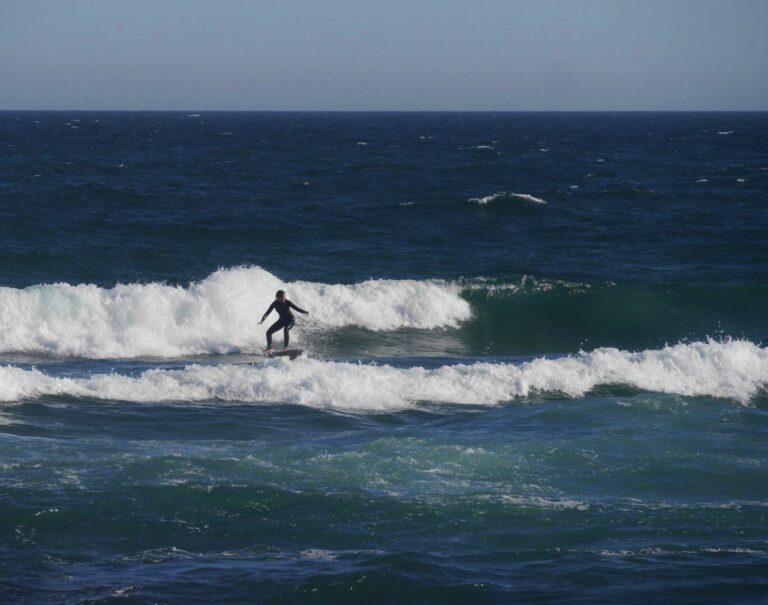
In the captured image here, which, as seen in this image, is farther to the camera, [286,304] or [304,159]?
[304,159]

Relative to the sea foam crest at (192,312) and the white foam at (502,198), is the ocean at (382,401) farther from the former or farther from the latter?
the white foam at (502,198)

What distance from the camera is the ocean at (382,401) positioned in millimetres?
10117

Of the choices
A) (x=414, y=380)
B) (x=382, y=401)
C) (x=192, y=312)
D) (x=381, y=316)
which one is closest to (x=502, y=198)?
(x=381, y=316)

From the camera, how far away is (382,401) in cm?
1753

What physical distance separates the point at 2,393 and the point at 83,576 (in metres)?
8.06

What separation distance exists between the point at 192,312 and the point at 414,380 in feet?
27.2

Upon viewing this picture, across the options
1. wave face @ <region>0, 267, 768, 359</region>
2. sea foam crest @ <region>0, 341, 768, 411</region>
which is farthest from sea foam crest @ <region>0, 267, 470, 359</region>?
sea foam crest @ <region>0, 341, 768, 411</region>

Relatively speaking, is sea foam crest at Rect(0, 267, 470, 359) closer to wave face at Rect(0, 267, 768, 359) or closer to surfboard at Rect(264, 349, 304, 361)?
wave face at Rect(0, 267, 768, 359)

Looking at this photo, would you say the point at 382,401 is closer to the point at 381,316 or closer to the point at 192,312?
the point at 192,312

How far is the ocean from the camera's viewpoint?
398 inches

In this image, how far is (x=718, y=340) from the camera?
1006 inches

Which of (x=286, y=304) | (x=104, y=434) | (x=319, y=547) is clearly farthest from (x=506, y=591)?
(x=286, y=304)

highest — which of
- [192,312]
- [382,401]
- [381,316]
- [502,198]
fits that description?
[502,198]

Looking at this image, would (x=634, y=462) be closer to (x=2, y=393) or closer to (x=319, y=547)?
(x=319, y=547)
